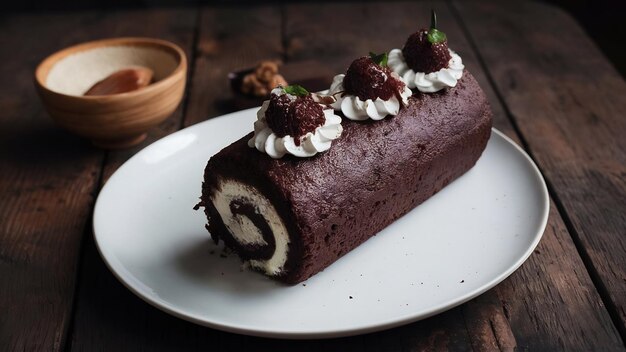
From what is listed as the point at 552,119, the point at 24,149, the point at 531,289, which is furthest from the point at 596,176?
the point at 24,149

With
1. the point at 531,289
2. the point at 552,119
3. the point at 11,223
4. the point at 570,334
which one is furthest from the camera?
the point at 552,119

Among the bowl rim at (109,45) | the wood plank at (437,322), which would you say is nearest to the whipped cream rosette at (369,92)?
the wood plank at (437,322)

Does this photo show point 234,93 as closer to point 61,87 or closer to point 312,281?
point 61,87

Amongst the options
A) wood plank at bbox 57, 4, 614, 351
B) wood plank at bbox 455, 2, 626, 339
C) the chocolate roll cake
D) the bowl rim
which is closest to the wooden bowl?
the bowl rim

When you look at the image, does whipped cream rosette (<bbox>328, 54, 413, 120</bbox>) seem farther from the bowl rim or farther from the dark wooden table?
the bowl rim

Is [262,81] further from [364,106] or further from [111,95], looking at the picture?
[364,106]

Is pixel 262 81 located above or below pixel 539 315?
below

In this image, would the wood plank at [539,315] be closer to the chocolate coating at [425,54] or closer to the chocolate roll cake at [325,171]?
the chocolate roll cake at [325,171]

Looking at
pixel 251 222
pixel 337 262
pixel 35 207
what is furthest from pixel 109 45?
pixel 337 262
